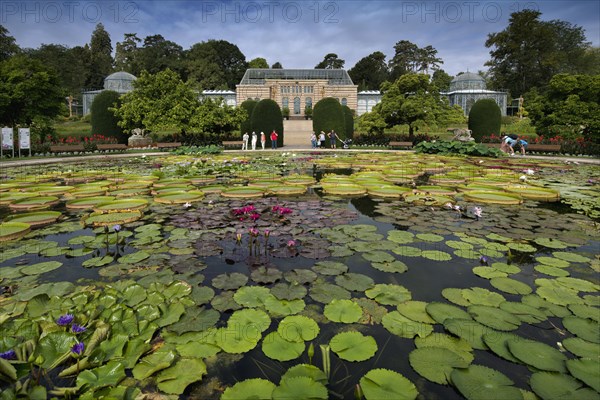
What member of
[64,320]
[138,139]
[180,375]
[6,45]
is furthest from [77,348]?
[6,45]

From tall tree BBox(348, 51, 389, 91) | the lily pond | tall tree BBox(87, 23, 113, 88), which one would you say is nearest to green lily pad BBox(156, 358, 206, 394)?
the lily pond

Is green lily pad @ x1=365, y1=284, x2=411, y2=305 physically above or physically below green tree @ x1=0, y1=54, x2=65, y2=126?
below

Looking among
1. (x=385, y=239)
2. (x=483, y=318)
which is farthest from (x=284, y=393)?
(x=385, y=239)

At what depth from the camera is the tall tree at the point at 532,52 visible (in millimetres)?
54562

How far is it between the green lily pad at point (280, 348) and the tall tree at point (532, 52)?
6535 centimetres

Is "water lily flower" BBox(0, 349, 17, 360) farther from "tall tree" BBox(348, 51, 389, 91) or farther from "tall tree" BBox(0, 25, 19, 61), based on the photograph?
"tall tree" BBox(348, 51, 389, 91)

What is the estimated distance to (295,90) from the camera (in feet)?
193

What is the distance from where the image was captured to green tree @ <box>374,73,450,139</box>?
79.1 ft

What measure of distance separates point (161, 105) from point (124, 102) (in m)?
2.99

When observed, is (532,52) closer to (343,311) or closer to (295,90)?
(295,90)

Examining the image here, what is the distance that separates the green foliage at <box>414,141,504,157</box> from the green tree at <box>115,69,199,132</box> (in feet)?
49.8

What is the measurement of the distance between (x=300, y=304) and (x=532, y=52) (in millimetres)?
68066

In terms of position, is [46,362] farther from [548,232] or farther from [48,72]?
[48,72]

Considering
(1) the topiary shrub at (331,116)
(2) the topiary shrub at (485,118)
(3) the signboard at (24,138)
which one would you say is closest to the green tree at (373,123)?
(1) the topiary shrub at (331,116)
